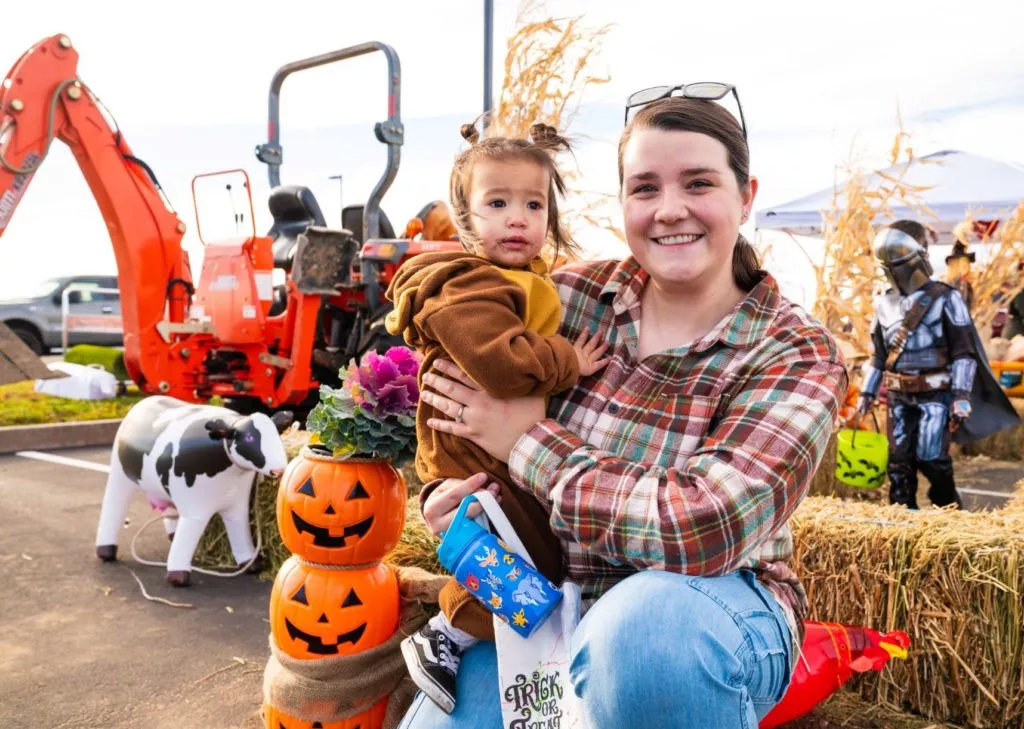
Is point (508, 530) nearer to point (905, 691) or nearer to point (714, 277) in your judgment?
point (714, 277)

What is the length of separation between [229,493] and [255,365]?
2.42 meters

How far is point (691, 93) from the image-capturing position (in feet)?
5.22

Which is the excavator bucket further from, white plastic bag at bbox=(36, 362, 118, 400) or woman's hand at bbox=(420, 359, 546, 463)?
woman's hand at bbox=(420, 359, 546, 463)

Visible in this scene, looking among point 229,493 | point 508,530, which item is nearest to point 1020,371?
point 229,493

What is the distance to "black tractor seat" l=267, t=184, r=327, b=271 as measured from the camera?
6.36 metres

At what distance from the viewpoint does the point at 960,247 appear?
7.57 m

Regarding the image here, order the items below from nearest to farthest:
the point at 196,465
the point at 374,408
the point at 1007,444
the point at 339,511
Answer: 1. the point at 374,408
2. the point at 339,511
3. the point at 196,465
4. the point at 1007,444

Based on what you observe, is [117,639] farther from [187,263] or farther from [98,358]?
[98,358]

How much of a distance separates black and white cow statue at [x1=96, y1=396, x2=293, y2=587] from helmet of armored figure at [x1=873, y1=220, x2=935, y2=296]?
3.72m

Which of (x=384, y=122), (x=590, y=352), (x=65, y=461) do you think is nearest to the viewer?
(x=590, y=352)

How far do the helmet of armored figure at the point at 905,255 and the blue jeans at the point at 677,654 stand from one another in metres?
4.15

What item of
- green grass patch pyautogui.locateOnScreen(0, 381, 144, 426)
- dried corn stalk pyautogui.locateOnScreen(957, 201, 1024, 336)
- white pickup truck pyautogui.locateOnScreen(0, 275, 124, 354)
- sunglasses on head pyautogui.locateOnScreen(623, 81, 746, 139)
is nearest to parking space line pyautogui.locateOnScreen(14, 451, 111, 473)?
green grass patch pyautogui.locateOnScreen(0, 381, 144, 426)

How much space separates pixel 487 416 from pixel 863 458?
4.20m

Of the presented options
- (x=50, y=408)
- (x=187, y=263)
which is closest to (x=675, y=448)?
(x=187, y=263)
